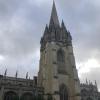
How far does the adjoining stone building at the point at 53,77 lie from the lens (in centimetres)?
3903

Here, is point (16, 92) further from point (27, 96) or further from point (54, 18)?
point (54, 18)

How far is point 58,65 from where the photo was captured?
45.8m

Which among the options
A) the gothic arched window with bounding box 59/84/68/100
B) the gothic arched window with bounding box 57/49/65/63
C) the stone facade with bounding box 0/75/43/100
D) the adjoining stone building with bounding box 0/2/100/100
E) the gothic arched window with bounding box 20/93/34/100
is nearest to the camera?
the stone facade with bounding box 0/75/43/100

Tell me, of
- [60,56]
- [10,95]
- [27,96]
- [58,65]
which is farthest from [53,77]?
[10,95]

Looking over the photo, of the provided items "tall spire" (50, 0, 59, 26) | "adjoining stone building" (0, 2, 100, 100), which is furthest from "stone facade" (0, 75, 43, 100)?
"tall spire" (50, 0, 59, 26)

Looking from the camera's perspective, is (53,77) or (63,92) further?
(63,92)

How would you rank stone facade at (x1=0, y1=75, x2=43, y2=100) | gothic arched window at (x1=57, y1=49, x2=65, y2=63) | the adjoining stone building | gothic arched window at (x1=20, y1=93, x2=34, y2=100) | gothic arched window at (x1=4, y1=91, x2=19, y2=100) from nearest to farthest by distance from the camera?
gothic arched window at (x1=4, y1=91, x2=19, y2=100), stone facade at (x1=0, y1=75, x2=43, y2=100), gothic arched window at (x1=20, y1=93, x2=34, y2=100), the adjoining stone building, gothic arched window at (x1=57, y1=49, x2=65, y2=63)

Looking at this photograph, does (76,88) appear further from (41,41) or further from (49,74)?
(41,41)

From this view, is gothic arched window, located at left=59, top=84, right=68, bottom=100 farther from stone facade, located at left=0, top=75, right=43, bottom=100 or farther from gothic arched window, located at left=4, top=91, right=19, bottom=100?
gothic arched window, located at left=4, top=91, right=19, bottom=100

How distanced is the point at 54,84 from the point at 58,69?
219 inches

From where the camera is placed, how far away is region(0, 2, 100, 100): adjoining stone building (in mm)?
39031

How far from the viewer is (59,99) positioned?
130 feet

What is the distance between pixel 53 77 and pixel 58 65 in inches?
207

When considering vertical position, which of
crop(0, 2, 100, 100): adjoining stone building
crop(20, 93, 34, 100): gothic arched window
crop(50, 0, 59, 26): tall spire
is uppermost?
crop(50, 0, 59, 26): tall spire
